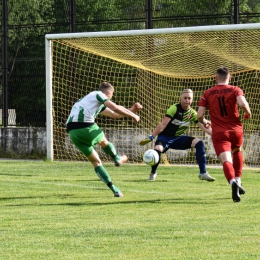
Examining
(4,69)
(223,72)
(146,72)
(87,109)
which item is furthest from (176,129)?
(4,69)

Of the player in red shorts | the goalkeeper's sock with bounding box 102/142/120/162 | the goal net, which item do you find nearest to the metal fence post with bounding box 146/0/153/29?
the goal net

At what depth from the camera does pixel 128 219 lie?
8289 mm

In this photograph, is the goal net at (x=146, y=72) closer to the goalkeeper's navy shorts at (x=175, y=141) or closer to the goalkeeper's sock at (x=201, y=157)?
the goalkeeper's navy shorts at (x=175, y=141)

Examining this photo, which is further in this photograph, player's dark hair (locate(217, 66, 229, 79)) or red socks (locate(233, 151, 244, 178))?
red socks (locate(233, 151, 244, 178))

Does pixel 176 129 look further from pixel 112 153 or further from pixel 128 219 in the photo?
pixel 128 219

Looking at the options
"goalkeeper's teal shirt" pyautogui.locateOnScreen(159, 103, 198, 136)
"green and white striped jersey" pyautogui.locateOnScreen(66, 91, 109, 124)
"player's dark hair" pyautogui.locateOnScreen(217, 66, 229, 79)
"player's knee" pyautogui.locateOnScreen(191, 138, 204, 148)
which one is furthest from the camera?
"goalkeeper's teal shirt" pyautogui.locateOnScreen(159, 103, 198, 136)

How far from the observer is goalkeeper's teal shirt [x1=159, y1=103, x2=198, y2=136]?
13.0 m

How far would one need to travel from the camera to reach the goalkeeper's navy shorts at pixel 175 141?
42.7ft

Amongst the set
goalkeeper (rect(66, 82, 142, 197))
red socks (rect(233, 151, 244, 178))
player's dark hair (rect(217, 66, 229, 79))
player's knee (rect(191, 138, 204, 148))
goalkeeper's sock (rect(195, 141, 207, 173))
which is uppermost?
player's dark hair (rect(217, 66, 229, 79))

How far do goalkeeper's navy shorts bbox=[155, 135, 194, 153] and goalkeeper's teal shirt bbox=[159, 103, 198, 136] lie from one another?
0.08m

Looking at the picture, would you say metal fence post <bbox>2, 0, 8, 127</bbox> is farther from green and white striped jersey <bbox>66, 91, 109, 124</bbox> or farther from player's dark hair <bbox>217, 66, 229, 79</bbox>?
player's dark hair <bbox>217, 66, 229, 79</bbox>

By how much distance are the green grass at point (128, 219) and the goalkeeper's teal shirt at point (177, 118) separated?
0.90 m

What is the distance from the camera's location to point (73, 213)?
8852 millimetres

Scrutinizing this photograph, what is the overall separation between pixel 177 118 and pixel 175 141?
43 cm
